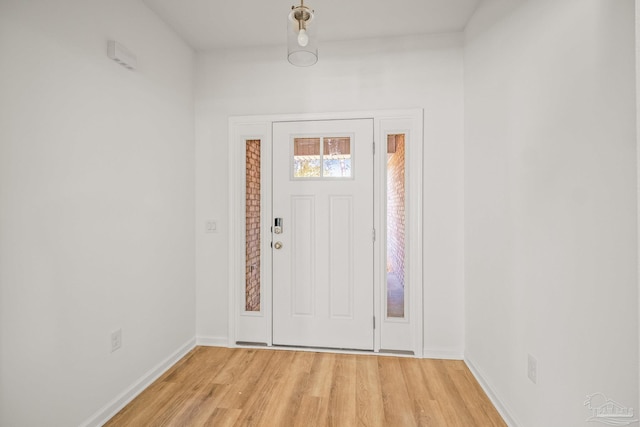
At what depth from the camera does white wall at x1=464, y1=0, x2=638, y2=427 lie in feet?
3.58

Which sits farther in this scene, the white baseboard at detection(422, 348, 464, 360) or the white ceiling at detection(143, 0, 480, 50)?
the white baseboard at detection(422, 348, 464, 360)

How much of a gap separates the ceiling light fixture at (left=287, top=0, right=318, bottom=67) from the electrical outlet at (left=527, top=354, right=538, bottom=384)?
189 centimetres

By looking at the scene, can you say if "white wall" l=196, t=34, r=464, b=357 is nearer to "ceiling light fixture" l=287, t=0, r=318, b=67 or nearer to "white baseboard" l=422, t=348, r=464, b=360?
"white baseboard" l=422, t=348, r=464, b=360

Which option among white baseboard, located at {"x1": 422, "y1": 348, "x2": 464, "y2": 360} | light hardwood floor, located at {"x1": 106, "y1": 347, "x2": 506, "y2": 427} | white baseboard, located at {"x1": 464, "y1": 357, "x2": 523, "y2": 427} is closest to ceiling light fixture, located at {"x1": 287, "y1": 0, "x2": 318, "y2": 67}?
light hardwood floor, located at {"x1": 106, "y1": 347, "x2": 506, "y2": 427}

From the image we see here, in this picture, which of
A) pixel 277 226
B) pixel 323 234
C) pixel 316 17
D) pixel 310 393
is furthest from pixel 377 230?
pixel 316 17

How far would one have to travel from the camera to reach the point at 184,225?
9.08ft

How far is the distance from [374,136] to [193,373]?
2.35 m

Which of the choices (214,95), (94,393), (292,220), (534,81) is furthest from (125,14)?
(534,81)

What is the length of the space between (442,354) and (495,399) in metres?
0.66

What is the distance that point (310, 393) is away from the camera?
2135 millimetres

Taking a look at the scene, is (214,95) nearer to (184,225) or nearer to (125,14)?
(125,14)

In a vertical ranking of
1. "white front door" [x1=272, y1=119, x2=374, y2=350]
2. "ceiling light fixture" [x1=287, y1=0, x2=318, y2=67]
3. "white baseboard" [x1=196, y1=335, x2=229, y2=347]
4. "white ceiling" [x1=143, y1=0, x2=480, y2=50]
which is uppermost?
"white ceiling" [x1=143, y1=0, x2=480, y2=50]

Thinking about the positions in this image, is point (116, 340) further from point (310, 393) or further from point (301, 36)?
point (301, 36)

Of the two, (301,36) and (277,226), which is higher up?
(301,36)
